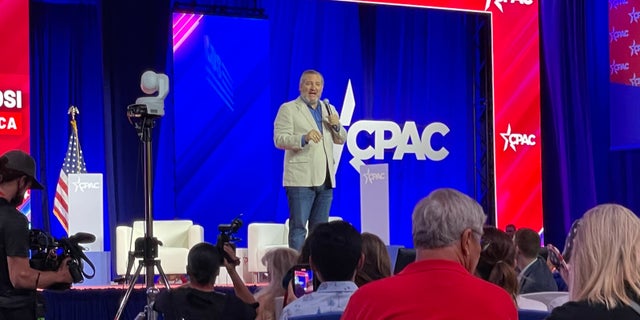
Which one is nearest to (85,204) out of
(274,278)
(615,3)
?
(274,278)

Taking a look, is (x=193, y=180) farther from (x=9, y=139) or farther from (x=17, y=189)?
(x=17, y=189)

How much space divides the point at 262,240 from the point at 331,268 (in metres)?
5.47

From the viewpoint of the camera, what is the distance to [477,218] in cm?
205

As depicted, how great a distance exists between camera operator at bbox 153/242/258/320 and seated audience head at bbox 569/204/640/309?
158cm

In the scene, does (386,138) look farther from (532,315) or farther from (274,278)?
(532,315)

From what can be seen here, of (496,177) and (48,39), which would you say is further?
(496,177)

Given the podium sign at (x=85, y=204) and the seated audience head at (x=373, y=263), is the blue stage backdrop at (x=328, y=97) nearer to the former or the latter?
the podium sign at (x=85, y=204)

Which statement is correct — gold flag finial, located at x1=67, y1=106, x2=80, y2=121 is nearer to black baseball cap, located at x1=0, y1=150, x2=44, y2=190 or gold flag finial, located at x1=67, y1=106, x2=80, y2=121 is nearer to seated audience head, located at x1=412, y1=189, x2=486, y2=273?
black baseball cap, located at x1=0, y1=150, x2=44, y2=190

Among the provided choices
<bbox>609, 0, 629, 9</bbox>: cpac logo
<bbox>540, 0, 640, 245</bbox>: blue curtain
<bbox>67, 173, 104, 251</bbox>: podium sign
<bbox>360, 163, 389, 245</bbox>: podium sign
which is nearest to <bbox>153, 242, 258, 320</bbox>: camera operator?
<bbox>360, 163, 389, 245</bbox>: podium sign

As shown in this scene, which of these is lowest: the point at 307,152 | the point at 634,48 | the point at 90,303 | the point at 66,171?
the point at 90,303

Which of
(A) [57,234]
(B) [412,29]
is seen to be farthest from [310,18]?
(A) [57,234]

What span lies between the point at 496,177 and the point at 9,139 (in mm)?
4564

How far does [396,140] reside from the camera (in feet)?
32.5

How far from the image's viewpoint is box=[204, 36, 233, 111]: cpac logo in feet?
30.1
